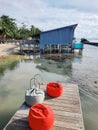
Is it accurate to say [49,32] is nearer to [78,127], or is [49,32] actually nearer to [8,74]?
[8,74]

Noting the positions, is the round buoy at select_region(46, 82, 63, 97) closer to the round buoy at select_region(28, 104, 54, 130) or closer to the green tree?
the round buoy at select_region(28, 104, 54, 130)

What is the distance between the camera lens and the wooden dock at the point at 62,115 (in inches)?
229

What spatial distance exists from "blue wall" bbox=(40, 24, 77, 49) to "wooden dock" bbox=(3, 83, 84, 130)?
25.0m

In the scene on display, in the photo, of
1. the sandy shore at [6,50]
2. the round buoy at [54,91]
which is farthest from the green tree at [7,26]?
the round buoy at [54,91]

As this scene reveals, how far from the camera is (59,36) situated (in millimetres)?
32719

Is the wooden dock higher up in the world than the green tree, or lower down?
lower down

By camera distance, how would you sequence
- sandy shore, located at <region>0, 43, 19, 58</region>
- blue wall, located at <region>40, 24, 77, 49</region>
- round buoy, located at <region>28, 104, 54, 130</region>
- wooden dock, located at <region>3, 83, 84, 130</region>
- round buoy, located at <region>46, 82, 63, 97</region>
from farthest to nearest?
blue wall, located at <region>40, 24, 77, 49</region> < sandy shore, located at <region>0, 43, 19, 58</region> < round buoy, located at <region>46, 82, 63, 97</region> < wooden dock, located at <region>3, 83, 84, 130</region> < round buoy, located at <region>28, 104, 54, 130</region>

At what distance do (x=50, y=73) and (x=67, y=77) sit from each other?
241 cm

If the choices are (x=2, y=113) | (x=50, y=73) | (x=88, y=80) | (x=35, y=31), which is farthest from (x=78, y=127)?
(x=35, y=31)

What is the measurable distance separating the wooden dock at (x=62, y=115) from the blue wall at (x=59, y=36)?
82.0 ft

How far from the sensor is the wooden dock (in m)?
5.81

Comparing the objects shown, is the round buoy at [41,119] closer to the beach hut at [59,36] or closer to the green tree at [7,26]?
the beach hut at [59,36]

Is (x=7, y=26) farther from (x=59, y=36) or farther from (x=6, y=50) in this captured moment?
(x=59, y=36)

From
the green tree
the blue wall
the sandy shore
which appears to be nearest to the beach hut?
the blue wall
